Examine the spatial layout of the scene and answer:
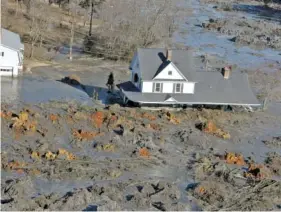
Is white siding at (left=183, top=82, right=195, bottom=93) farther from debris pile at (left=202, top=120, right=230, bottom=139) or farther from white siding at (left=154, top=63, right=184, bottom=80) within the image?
debris pile at (left=202, top=120, right=230, bottom=139)

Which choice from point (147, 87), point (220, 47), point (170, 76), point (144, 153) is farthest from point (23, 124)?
point (220, 47)

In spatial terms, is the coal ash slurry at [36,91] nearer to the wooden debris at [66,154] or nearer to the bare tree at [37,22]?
the bare tree at [37,22]

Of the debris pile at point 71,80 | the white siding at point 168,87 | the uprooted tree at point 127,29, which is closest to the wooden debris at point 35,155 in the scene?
the white siding at point 168,87

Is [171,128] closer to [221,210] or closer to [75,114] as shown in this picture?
[75,114]

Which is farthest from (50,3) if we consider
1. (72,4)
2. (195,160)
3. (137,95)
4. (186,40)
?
(195,160)

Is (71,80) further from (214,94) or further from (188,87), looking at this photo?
(214,94)

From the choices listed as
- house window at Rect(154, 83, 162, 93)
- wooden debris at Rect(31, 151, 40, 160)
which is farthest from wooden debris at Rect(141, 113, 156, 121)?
wooden debris at Rect(31, 151, 40, 160)

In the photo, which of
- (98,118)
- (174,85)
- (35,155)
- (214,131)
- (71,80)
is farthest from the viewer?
(71,80)
